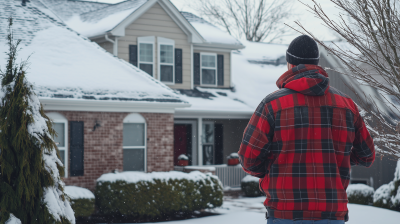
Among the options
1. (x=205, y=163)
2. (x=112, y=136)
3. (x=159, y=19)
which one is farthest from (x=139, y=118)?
(x=205, y=163)

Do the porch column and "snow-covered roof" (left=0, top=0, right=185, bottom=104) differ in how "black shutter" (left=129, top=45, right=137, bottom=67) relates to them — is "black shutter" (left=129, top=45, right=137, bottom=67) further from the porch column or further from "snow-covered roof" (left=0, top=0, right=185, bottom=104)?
the porch column

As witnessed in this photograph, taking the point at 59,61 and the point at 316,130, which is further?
the point at 59,61

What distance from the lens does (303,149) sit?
238 cm

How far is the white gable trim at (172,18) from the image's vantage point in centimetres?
1433

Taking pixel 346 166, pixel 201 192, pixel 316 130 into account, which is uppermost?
pixel 316 130

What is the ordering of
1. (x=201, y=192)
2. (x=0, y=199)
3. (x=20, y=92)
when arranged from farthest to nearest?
(x=201, y=192)
(x=20, y=92)
(x=0, y=199)

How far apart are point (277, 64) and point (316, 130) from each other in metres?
18.1

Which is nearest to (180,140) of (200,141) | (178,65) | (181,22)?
(200,141)

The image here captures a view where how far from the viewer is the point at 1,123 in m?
5.12

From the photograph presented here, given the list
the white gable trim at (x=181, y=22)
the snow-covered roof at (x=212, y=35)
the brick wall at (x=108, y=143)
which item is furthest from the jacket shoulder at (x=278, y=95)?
the snow-covered roof at (x=212, y=35)

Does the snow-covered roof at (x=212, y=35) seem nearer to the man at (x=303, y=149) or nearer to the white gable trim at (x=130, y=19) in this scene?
the white gable trim at (x=130, y=19)

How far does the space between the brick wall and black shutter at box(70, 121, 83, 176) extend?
10 centimetres

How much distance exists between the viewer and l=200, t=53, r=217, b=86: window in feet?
55.1

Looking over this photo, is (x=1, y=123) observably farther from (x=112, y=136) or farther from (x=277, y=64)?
(x=277, y=64)
